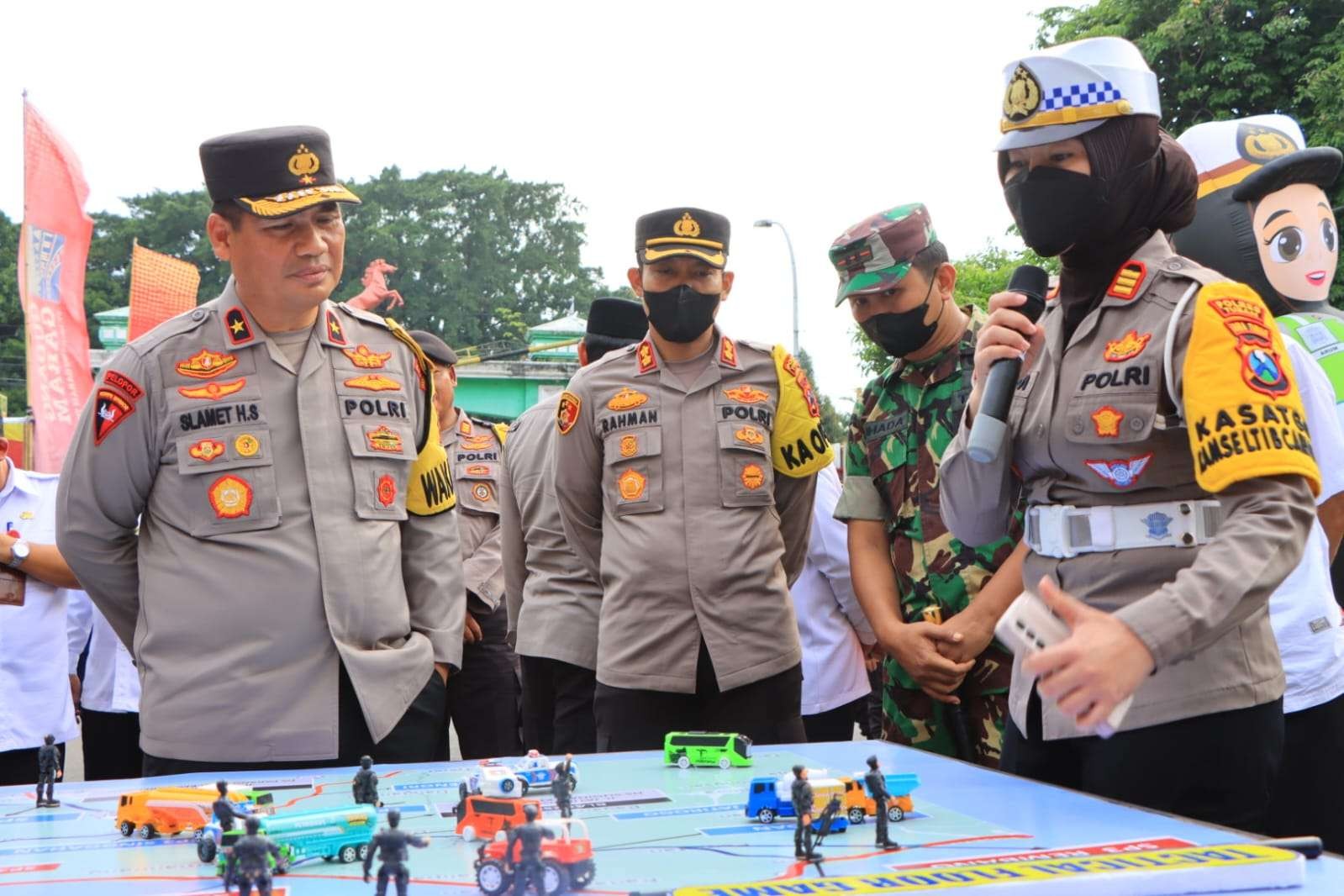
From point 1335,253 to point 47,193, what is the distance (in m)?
11.7

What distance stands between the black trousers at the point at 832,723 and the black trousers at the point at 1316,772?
225cm

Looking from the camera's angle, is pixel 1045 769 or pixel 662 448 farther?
pixel 662 448

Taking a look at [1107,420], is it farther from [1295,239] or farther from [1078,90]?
[1295,239]

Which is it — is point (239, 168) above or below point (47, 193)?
below

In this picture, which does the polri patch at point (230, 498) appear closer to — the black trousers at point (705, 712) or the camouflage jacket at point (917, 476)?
the black trousers at point (705, 712)

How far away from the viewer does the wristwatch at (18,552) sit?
5.15 meters

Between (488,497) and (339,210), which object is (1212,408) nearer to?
(339,210)

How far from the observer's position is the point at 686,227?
4.71 metres

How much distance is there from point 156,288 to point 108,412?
11.2m

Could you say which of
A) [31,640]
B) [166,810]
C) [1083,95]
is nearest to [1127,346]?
[1083,95]

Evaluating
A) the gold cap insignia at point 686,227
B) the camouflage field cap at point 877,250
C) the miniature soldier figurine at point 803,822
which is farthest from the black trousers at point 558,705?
the miniature soldier figurine at point 803,822

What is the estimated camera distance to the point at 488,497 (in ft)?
24.8

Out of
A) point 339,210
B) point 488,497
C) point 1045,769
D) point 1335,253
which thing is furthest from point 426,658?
point 488,497

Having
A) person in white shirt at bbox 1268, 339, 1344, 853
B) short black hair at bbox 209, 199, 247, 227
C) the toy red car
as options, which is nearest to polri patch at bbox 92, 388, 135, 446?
short black hair at bbox 209, 199, 247, 227
